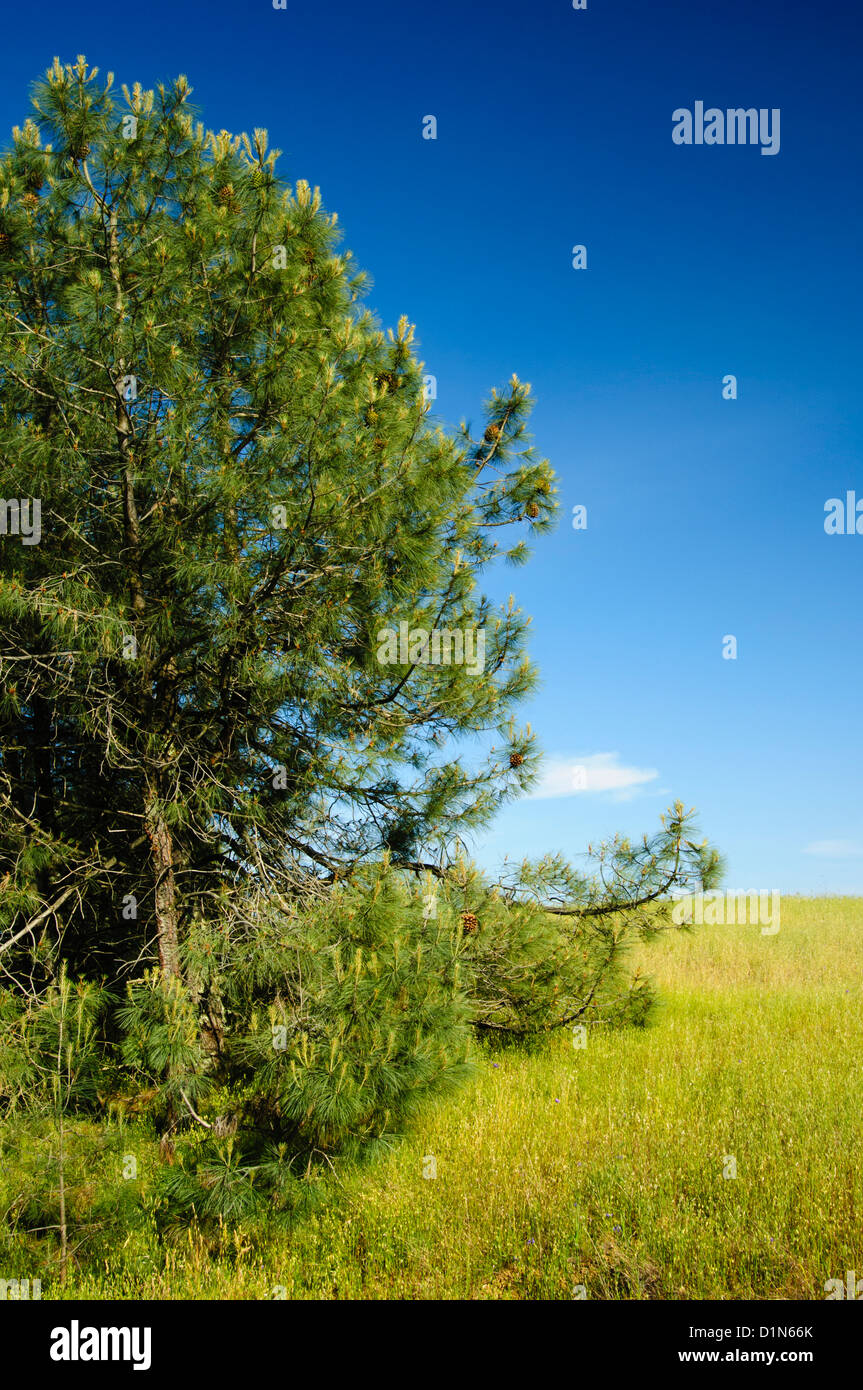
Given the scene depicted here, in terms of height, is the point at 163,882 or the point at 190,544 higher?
the point at 190,544

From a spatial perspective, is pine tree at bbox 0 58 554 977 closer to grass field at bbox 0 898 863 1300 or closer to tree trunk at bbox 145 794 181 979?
tree trunk at bbox 145 794 181 979

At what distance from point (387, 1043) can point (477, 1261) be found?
1.04m

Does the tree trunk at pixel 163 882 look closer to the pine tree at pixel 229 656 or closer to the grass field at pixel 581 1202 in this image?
the pine tree at pixel 229 656

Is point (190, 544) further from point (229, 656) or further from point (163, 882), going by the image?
point (163, 882)

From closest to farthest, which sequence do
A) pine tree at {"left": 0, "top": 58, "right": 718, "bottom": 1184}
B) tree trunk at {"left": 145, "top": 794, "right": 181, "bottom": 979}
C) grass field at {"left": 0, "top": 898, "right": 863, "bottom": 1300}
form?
1. grass field at {"left": 0, "top": 898, "right": 863, "bottom": 1300}
2. pine tree at {"left": 0, "top": 58, "right": 718, "bottom": 1184}
3. tree trunk at {"left": 145, "top": 794, "right": 181, "bottom": 979}

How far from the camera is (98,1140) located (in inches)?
163

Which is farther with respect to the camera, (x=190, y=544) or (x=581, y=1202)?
(x=190, y=544)

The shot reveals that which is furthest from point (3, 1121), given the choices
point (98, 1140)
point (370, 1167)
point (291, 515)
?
point (291, 515)

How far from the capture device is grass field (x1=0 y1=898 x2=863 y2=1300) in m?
3.46

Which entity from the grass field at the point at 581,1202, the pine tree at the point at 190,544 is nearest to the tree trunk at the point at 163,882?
the pine tree at the point at 190,544

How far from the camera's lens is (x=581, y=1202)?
402 centimetres

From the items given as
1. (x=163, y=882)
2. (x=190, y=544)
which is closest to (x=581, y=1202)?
(x=163, y=882)

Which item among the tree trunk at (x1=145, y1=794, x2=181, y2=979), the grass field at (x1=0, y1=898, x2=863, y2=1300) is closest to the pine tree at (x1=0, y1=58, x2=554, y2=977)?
the tree trunk at (x1=145, y1=794, x2=181, y2=979)

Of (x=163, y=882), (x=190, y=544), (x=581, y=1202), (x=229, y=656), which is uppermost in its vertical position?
(x=190, y=544)
